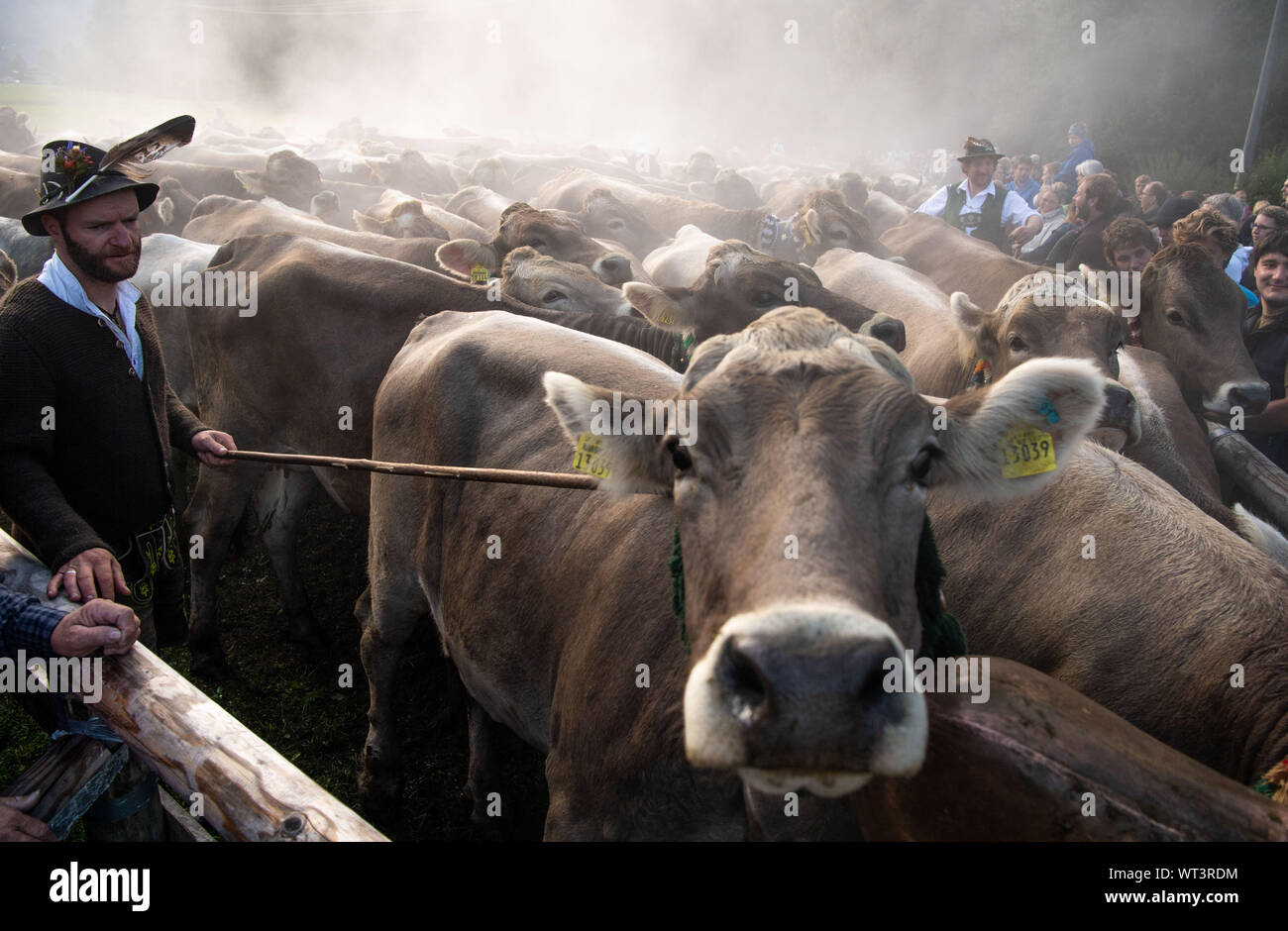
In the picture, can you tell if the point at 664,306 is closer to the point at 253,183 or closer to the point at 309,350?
the point at 309,350

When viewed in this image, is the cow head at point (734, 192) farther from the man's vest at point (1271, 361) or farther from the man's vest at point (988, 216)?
the man's vest at point (1271, 361)

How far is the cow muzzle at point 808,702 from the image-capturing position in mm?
1515

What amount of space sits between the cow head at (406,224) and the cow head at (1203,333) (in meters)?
7.76

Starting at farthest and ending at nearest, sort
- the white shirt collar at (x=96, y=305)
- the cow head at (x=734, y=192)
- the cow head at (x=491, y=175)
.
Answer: the cow head at (x=491, y=175)
the cow head at (x=734, y=192)
the white shirt collar at (x=96, y=305)

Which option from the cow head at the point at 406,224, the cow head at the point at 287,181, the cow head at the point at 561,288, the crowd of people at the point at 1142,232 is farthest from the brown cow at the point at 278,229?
the crowd of people at the point at 1142,232

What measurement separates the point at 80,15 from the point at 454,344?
274 ft

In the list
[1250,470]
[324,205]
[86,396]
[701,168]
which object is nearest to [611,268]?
[86,396]

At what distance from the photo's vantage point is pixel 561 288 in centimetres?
659

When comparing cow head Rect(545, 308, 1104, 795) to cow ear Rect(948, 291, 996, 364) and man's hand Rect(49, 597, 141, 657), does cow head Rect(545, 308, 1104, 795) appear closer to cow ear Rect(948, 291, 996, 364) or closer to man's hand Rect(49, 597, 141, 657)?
man's hand Rect(49, 597, 141, 657)

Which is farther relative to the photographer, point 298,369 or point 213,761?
point 298,369

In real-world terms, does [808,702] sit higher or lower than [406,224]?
lower

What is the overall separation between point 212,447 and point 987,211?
10.2 m

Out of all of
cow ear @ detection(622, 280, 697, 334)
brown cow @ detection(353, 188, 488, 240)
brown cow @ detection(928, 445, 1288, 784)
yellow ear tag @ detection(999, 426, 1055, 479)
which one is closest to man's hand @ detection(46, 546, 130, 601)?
yellow ear tag @ detection(999, 426, 1055, 479)
